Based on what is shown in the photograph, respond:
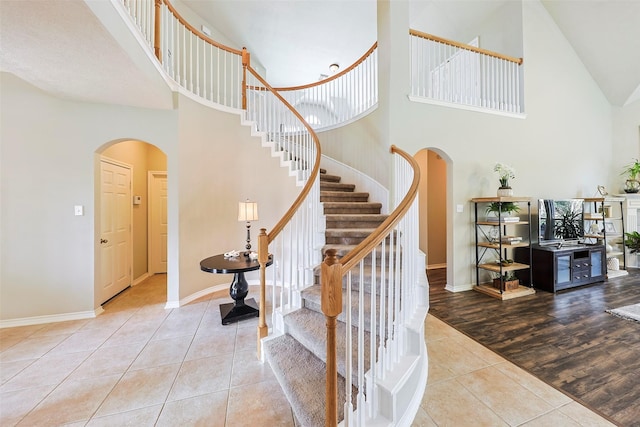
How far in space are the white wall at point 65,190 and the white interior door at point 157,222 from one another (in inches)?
61.4

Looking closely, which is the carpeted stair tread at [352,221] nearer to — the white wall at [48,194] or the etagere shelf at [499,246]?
the etagere shelf at [499,246]

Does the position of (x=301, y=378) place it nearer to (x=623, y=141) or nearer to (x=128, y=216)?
(x=128, y=216)

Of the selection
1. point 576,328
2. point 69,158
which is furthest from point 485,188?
Answer: point 69,158

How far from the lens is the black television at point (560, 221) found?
13.1 ft

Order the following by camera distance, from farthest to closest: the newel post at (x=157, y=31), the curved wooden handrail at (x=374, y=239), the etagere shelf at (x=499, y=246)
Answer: the etagere shelf at (x=499, y=246)
the newel post at (x=157, y=31)
the curved wooden handrail at (x=374, y=239)

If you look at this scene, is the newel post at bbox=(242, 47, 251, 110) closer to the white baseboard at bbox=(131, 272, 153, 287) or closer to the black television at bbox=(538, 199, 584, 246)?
the white baseboard at bbox=(131, 272, 153, 287)

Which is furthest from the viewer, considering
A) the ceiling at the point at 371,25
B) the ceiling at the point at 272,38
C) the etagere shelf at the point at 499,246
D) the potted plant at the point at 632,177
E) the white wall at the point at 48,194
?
the potted plant at the point at 632,177

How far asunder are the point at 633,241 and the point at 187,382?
770 cm

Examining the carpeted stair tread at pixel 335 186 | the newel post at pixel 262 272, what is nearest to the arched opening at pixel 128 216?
the newel post at pixel 262 272

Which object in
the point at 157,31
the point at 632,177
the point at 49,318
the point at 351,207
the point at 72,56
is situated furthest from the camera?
the point at 632,177

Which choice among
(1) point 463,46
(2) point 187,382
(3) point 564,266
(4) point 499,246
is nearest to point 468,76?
(1) point 463,46

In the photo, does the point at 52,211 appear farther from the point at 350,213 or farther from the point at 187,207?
the point at 350,213

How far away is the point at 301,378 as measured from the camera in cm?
163

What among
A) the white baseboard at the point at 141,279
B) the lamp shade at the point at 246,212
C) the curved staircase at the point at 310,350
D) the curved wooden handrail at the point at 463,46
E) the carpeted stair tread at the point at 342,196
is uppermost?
the curved wooden handrail at the point at 463,46
